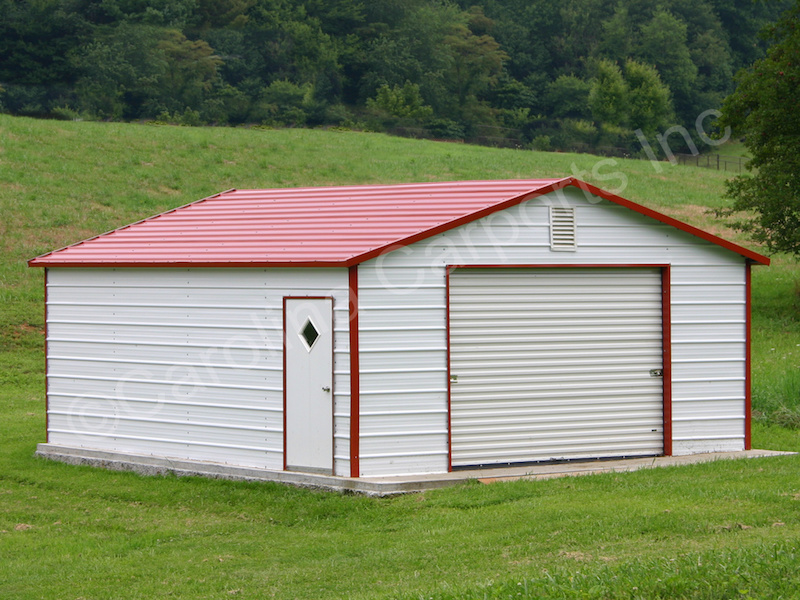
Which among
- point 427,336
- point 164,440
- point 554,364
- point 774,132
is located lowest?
point 164,440

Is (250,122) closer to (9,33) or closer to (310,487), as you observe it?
(9,33)

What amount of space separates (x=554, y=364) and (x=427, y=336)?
1.95 meters

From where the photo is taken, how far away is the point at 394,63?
7794cm

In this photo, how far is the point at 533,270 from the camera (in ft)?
41.3

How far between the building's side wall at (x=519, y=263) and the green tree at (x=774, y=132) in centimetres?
1390

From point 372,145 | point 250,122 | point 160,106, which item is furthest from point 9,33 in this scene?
point 372,145

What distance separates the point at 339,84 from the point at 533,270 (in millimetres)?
67998

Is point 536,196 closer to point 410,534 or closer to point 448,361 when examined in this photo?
point 448,361

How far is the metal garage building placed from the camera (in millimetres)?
11625

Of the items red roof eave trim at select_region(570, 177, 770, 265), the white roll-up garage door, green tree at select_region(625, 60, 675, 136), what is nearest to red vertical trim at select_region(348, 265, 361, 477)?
the white roll-up garage door

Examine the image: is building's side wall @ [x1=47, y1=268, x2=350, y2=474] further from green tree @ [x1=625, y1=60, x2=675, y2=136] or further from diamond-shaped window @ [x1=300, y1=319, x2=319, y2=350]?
green tree @ [x1=625, y1=60, x2=675, y2=136]

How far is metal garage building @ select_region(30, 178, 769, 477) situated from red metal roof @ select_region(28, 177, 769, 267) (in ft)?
0.16

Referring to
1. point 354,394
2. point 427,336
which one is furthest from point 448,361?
point 354,394

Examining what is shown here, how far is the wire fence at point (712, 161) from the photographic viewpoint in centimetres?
6708
